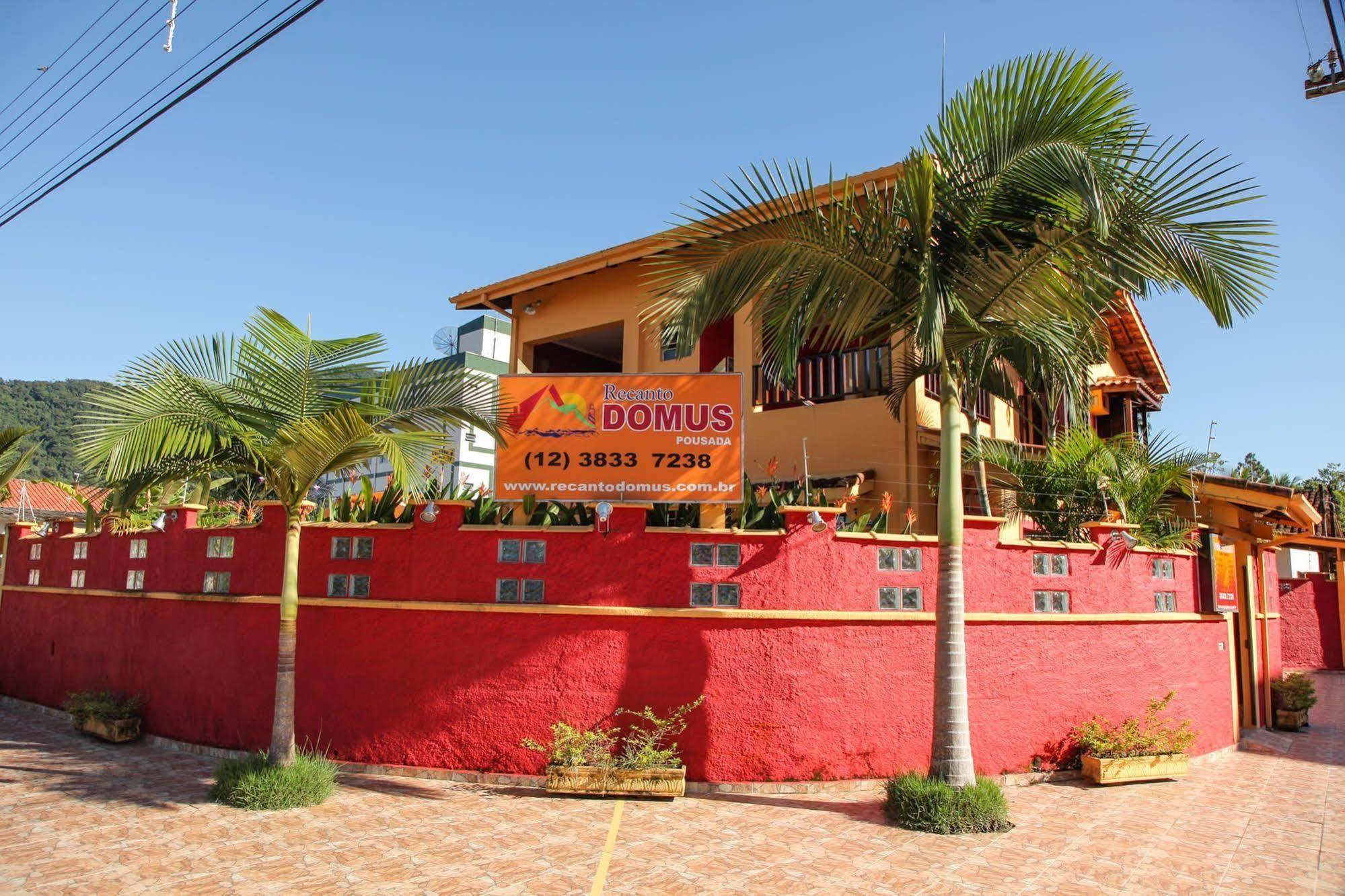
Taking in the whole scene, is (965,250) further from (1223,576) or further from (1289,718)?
(1289,718)

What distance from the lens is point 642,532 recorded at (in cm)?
965

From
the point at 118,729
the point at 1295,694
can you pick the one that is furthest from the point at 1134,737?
the point at 118,729

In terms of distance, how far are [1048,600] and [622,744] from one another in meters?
5.27

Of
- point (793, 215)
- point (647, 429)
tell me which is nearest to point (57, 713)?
point (647, 429)

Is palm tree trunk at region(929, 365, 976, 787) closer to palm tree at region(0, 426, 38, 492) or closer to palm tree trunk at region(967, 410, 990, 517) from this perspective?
palm tree trunk at region(967, 410, 990, 517)

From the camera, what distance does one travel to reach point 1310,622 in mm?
23250

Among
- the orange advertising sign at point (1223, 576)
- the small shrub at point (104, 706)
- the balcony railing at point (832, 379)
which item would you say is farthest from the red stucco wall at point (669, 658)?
the balcony railing at point (832, 379)

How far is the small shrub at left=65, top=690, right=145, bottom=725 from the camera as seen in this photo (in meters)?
11.8

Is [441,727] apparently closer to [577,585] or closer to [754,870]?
[577,585]

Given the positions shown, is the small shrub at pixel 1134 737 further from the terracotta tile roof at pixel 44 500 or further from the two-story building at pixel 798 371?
the terracotta tile roof at pixel 44 500

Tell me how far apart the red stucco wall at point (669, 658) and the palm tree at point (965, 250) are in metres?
1.22

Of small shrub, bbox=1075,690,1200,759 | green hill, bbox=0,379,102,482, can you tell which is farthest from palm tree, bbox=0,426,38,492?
green hill, bbox=0,379,102,482

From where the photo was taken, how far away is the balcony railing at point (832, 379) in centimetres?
1309

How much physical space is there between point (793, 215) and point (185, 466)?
7.31 metres
